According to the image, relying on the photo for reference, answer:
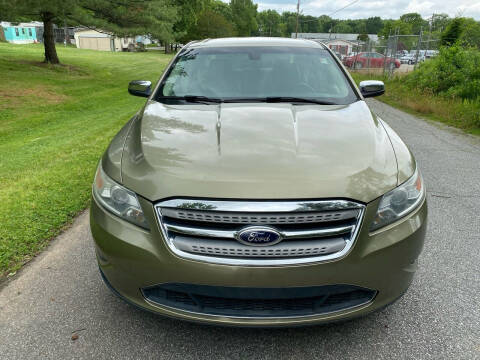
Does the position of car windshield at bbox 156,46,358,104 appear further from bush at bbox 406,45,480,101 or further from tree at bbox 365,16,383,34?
tree at bbox 365,16,383,34

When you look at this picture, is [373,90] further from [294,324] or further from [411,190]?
[294,324]

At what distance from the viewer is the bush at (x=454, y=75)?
10.7m

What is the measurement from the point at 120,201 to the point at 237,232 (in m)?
0.69

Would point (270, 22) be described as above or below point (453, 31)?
above

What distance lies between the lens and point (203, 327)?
241 cm

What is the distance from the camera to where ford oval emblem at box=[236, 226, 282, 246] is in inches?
74.9

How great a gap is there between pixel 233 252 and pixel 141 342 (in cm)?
88

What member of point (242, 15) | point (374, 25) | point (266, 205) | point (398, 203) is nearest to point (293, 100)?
point (398, 203)

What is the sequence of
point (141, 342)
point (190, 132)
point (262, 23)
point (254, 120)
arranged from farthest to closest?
point (262, 23), point (254, 120), point (190, 132), point (141, 342)

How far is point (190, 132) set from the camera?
100 inches

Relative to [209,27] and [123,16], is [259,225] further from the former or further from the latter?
[209,27]

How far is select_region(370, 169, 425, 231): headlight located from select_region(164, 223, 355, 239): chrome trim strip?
0.18 meters

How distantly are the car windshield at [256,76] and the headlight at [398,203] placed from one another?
1.19 metres

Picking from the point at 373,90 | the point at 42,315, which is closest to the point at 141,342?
the point at 42,315
